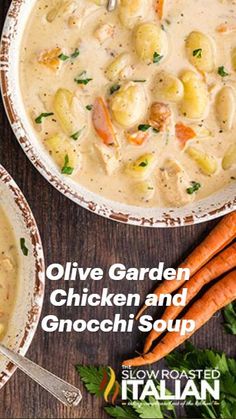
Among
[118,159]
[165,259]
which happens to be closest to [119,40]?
[118,159]

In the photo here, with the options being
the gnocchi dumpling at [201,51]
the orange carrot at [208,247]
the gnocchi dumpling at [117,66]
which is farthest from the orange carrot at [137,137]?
the orange carrot at [208,247]

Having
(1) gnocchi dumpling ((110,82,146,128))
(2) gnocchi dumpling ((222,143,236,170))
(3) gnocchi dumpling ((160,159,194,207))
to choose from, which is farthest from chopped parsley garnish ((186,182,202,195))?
(1) gnocchi dumpling ((110,82,146,128))

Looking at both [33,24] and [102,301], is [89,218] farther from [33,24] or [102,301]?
[33,24]

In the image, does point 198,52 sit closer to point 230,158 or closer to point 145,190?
point 230,158

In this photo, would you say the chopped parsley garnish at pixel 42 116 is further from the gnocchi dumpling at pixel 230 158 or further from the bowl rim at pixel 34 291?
the gnocchi dumpling at pixel 230 158

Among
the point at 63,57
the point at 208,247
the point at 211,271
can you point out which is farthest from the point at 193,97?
the point at 211,271

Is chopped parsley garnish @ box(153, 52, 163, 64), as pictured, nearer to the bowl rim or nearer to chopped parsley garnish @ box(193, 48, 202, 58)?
chopped parsley garnish @ box(193, 48, 202, 58)

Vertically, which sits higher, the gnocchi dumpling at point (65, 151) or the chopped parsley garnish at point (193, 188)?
the gnocchi dumpling at point (65, 151)
